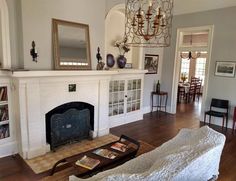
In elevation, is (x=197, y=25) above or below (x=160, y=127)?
above

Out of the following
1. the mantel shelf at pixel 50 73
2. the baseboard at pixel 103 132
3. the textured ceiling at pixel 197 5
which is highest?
the textured ceiling at pixel 197 5

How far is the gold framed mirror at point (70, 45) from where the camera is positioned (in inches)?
150

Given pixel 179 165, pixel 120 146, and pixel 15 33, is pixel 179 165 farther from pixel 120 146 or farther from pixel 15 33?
pixel 15 33

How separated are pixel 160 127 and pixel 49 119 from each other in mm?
2955

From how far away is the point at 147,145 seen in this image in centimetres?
421

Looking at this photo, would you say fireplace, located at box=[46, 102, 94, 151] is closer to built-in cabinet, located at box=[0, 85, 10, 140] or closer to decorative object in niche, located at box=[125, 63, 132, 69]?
built-in cabinet, located at box=[0, 85, 10, 140]

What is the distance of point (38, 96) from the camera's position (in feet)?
11.7

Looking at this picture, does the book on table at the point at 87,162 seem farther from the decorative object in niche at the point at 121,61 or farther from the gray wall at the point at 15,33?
the decorative object in niche at the point at 121,61

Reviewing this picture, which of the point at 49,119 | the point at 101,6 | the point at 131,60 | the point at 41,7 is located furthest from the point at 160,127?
the point at 41,7

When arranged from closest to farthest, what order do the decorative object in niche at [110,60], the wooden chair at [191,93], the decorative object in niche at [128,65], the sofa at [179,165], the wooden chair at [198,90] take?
the sofa at [179,165], the decorative object in niche at [110,60], the decorative object in niche at [128,65], the wooden chair at [191,93], the wooden chair at [198,90]

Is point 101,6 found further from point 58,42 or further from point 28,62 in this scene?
point 28,62

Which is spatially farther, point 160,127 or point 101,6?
point 160,127

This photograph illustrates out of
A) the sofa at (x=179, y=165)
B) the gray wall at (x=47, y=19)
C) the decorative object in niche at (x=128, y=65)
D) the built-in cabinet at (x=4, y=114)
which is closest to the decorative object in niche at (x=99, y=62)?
the gray wall at (x=47, y=19)

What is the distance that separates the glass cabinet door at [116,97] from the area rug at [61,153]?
2.61 ft
